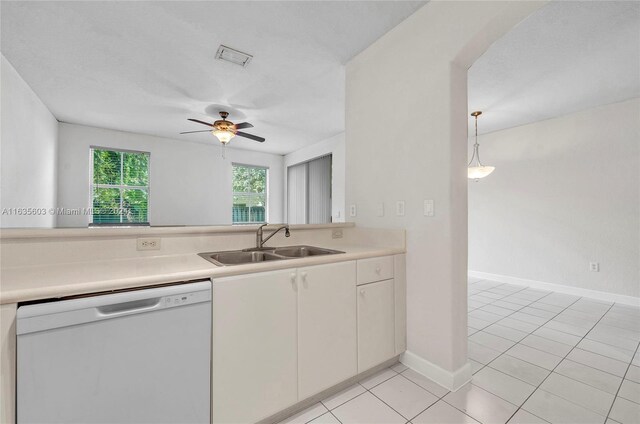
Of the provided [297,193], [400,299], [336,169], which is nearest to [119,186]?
[297,193]

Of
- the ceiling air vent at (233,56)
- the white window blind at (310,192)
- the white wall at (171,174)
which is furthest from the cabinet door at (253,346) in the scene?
the white wall at (171,174)

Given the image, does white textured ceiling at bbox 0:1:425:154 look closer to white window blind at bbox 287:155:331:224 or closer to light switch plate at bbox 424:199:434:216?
light switch plate at bbox 424:199:434:216

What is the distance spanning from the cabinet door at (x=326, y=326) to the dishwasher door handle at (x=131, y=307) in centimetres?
66

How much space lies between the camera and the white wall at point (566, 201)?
3174mm

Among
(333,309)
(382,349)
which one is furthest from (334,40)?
(382,349)

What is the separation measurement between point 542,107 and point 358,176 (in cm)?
299

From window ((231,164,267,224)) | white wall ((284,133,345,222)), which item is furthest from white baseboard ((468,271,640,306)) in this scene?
window ((231,164,267,224))

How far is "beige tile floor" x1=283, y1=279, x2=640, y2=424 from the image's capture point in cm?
139

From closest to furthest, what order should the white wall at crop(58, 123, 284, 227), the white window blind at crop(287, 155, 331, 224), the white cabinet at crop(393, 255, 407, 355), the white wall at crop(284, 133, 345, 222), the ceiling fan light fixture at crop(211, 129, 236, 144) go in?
the white cabinet at crop(393, 255, 407, 355)
the ceiling fan light fixture at crop(211, 129, 236, 144)
the white wall at crop(58, 123, 284, 227)
the white wall at crop(284, 133, 345, 222)
the white window blind at crop(287, 155, 331, 224)

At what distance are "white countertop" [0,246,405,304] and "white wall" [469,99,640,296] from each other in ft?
13.1

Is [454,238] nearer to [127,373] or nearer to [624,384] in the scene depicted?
[624,384]

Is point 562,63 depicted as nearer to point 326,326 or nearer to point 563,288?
point 563,288

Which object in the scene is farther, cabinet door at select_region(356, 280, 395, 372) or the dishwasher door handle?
cabinet door at select_region(356, 280, 395, 372)

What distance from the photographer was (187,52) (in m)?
2.43
